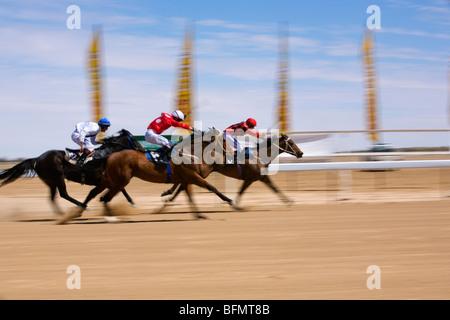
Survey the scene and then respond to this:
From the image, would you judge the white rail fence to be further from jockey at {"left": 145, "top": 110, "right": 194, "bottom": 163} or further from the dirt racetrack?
jockey at {"left": 145, "top": 110, "right": 194, "bottom": 163}

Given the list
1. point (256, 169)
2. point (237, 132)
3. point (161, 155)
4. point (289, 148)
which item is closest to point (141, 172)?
point (161, 155)

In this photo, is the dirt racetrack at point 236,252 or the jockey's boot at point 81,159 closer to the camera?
the dirt racetrack at point 236,252

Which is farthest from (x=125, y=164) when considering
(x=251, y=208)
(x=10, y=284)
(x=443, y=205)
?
(x=443, y=205)

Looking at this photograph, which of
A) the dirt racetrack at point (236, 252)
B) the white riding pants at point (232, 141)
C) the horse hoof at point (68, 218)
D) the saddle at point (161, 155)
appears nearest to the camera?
the dirt racetrack at point (236, 252)

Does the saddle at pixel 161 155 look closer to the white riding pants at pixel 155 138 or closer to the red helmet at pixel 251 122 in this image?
the white riding pants at pixel 155 138

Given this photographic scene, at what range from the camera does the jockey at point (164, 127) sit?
9531mm

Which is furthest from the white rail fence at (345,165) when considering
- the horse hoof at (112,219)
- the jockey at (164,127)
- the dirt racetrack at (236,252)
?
the horse hoof at (112,219)

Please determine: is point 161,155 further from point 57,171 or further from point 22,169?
point 22,169

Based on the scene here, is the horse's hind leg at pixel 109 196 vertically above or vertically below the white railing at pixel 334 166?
below

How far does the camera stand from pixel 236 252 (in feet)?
19.8

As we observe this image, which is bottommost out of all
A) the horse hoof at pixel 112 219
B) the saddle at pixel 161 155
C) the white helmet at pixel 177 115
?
the horse hoof at pixel 112 219

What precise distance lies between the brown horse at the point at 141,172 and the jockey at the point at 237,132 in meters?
1.63

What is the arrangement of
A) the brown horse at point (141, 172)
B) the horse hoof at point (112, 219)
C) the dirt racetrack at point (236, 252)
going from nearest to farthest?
the dirt racetrack at point (236, 252)
the horse hoof at point (112, 219)
the brown horse at point (141, 172)
